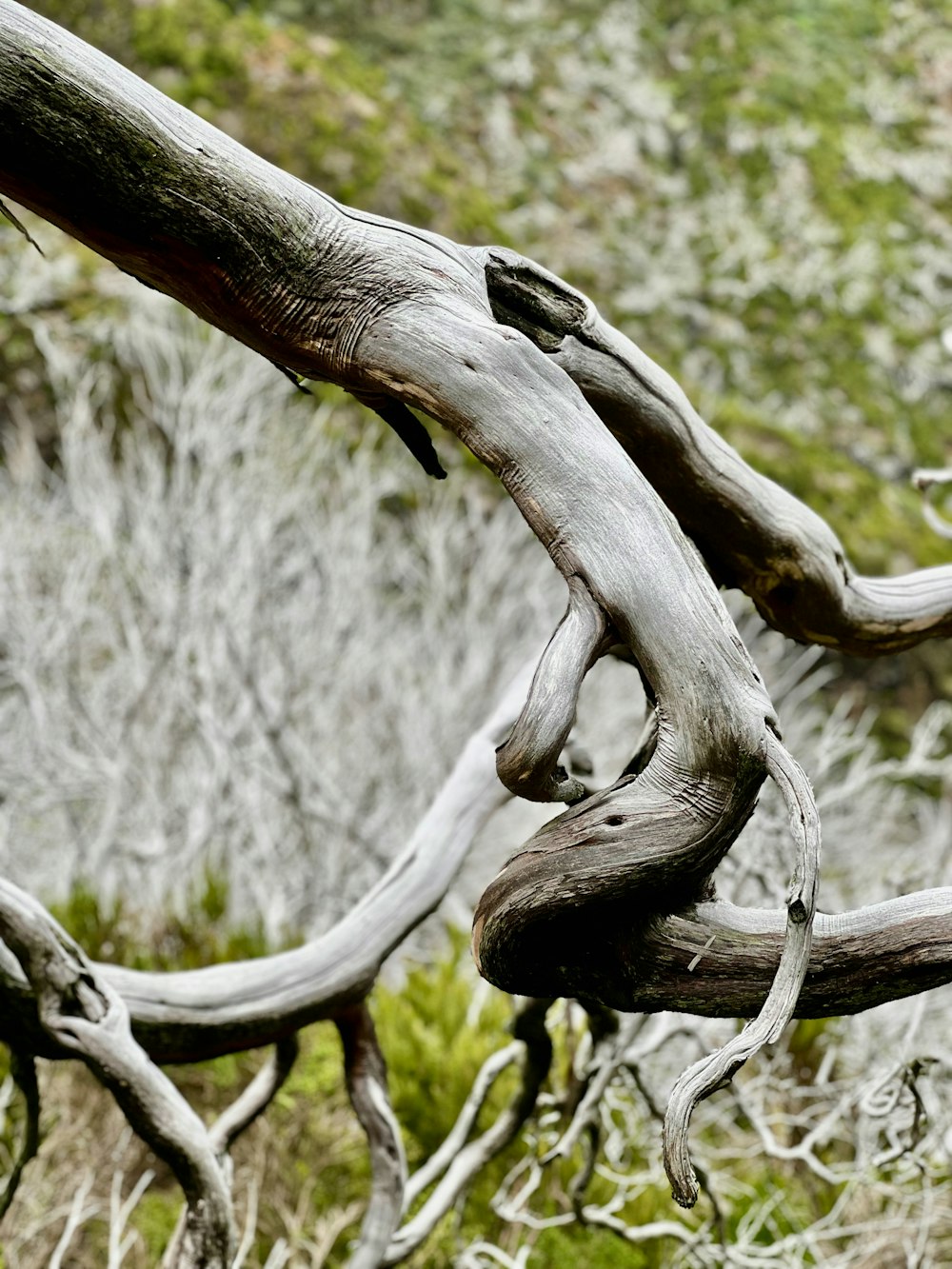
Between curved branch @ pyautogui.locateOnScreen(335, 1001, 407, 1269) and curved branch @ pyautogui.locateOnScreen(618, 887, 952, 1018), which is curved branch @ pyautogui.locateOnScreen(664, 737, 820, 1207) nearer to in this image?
curved branch @ pyautogui.locateOnScreen(618, 887, 952, 1018)

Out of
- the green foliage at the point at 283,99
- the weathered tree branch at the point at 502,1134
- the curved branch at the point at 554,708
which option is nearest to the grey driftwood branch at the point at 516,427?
the curved branch at the point at 554,708

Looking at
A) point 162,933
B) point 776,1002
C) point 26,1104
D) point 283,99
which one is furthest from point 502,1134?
point 283,99

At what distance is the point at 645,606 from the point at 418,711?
553 centimetres

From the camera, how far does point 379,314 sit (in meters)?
1.23

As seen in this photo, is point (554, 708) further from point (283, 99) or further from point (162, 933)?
point (283, 99)

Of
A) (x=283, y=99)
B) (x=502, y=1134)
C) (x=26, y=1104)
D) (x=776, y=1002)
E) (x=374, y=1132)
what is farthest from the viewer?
(x=283, y=99)

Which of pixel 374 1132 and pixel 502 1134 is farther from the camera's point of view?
pixel 502 1134

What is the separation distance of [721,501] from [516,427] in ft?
1.62

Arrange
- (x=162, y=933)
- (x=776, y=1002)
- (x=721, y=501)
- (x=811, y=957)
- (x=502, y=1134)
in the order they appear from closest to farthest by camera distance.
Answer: (x=776, y=1002) < (x=811, y=957) < (x=721, y=501) < (x=502, y=1134) < (x=162, y=933)

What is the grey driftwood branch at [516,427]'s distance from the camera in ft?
3.68

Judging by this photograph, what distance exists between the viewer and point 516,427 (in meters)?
1.21

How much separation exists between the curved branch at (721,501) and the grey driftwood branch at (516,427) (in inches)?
0.7

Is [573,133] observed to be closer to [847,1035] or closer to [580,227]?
[580,227]

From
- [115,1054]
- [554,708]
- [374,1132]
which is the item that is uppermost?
[554,708]
